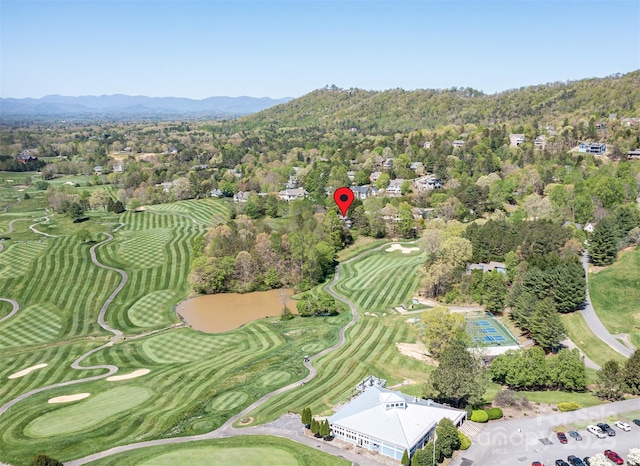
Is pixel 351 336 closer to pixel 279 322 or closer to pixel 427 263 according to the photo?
pixel 279 322

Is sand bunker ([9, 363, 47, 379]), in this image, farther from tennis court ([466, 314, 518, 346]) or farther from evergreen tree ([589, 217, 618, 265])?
evergreen tree ([589, 217, 618, 265])

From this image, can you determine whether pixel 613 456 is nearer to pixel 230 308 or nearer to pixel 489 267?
pixel 489 267

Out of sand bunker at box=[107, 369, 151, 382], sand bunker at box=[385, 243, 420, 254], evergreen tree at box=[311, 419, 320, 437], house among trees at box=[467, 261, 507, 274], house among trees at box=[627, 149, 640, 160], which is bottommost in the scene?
sand bunker at box=[107, 369, 151, 382]

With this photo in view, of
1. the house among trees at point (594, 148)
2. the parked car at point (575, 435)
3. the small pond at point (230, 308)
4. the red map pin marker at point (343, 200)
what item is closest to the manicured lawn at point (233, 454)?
the parked car at point (575, 435)

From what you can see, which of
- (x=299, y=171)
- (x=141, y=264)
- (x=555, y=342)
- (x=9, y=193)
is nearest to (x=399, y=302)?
(x=555, y=342)

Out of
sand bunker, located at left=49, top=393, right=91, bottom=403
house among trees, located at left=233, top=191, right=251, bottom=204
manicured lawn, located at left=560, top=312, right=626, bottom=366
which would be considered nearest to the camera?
sand bunker, located at left=49, top=393, right=91, bottom=403

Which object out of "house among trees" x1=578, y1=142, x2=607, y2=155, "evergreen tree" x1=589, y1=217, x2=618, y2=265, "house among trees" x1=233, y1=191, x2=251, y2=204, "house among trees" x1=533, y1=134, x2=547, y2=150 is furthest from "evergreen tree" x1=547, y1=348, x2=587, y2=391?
"house among trees" x1=533, y1=134, x2=547, y2=150

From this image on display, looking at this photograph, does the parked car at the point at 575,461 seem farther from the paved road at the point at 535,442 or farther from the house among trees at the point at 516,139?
the house among trees at the point at 516,139
